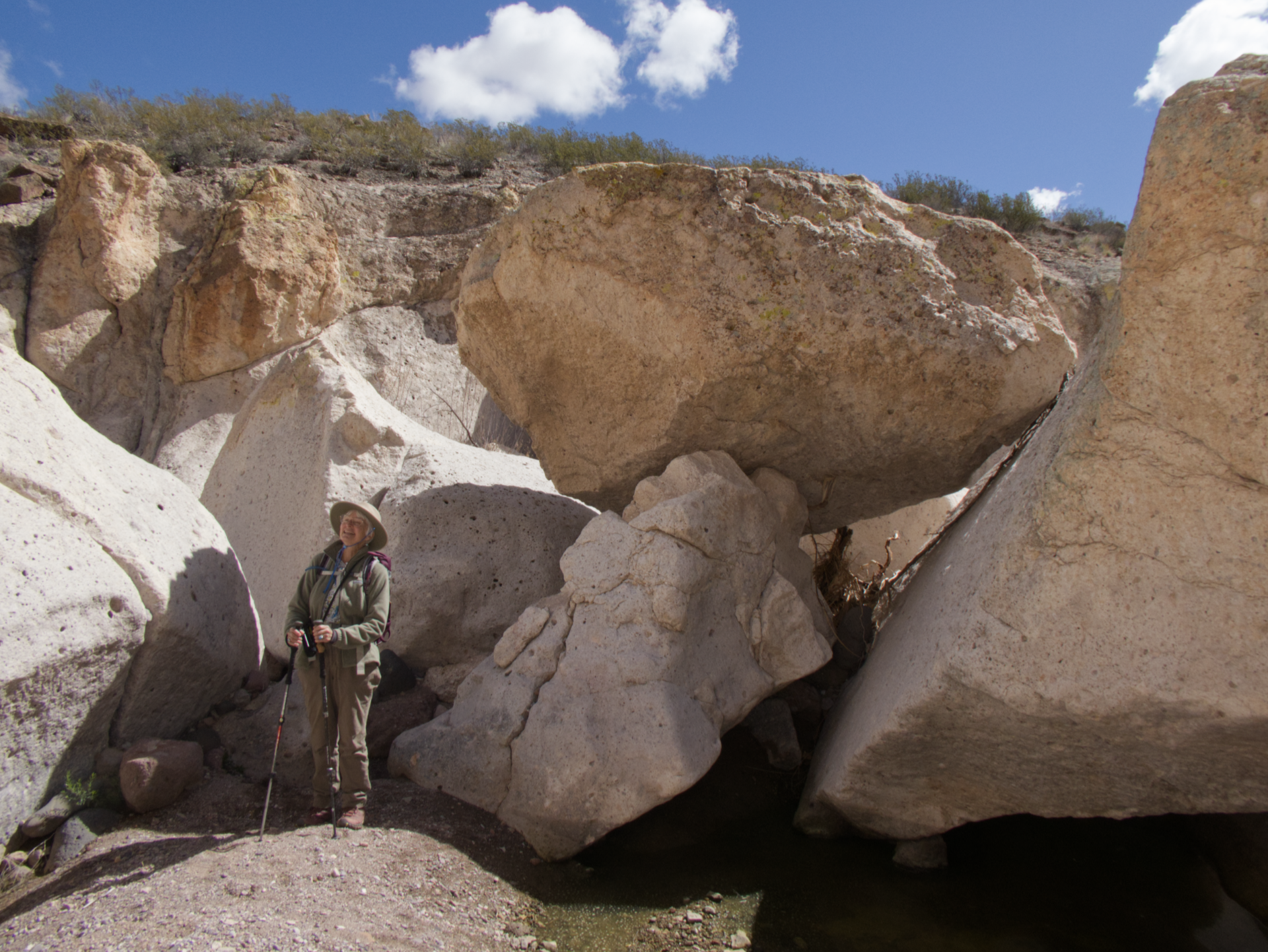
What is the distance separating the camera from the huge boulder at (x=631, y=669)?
9.59 feet

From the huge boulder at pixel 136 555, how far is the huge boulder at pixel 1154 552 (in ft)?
9.47

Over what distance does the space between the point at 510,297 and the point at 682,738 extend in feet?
7.20

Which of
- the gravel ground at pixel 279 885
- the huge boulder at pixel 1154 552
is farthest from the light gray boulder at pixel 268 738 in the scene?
the huge boulder at pixel 1154 552

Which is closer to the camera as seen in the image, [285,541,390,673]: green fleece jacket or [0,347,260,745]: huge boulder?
[0,347,260,745]: huge boulder

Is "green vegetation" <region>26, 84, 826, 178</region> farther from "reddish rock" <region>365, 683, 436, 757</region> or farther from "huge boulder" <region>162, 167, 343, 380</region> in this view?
"reddish rock" <region>365, 683, 436, 757</region>

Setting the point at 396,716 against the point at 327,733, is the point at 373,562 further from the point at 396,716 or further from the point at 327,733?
the point at 396,716

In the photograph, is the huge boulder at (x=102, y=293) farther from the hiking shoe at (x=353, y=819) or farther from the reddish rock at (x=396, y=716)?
the hiking shoe at (x=353, y=819)

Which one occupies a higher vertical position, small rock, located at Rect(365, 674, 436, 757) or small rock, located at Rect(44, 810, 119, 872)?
small rock, located at Rect(365, 674, 436, 757)

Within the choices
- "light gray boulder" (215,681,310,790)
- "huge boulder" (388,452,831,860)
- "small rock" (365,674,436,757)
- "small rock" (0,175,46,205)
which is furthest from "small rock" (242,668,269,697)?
"small rock" (0,175,46,205)

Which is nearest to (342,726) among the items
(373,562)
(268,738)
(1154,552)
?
(373,562)

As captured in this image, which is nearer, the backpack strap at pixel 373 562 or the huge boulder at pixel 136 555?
the huge boulder at pixel 136 555

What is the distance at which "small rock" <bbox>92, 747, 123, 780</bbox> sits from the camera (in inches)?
114

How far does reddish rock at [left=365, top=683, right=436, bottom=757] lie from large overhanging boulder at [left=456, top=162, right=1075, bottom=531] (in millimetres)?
1663

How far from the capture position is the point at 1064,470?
2.34 meters
